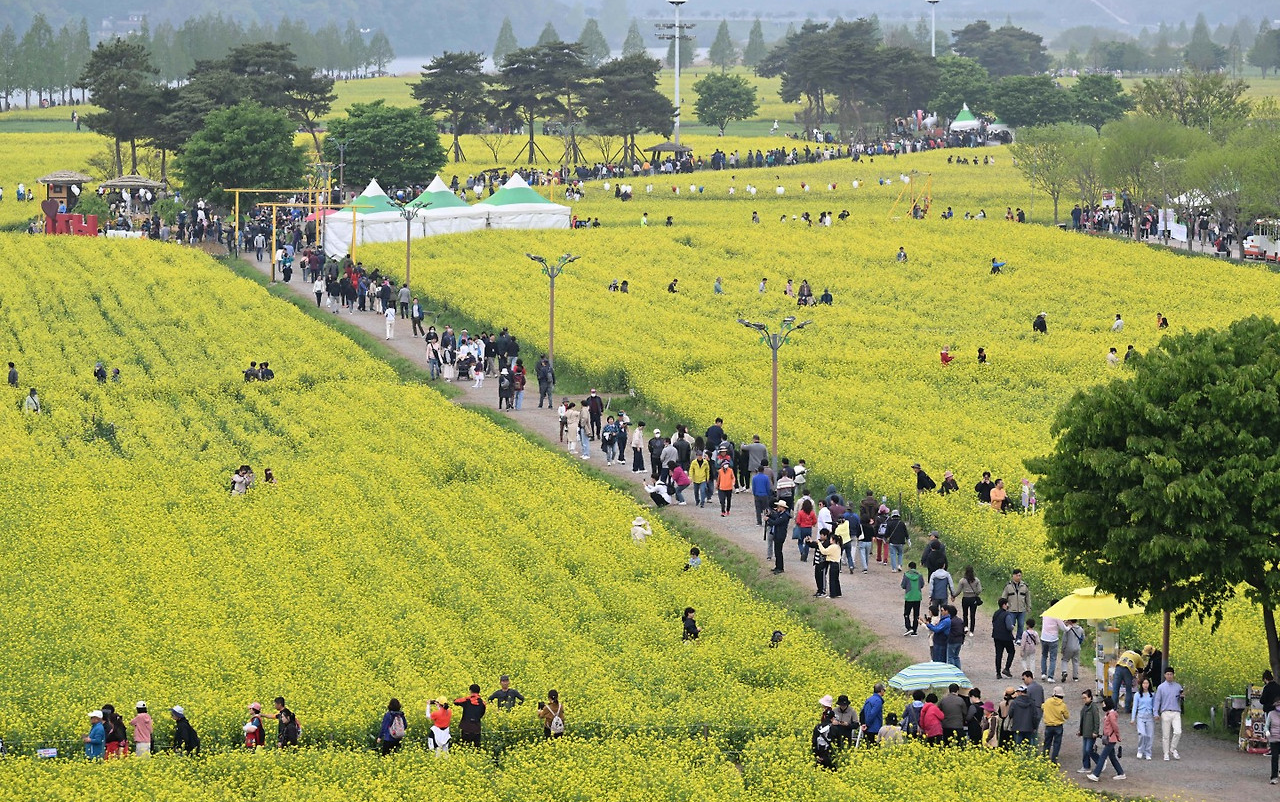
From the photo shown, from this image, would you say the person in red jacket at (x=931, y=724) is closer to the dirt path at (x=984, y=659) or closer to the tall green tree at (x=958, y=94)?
the dirt path at (x=984, y=659)

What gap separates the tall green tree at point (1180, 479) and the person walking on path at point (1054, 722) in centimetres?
252

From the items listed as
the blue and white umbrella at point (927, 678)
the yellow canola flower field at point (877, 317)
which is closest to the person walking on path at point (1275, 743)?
the yellow canola flower field at point (877, 317)

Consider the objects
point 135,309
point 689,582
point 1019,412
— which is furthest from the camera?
point 135,309

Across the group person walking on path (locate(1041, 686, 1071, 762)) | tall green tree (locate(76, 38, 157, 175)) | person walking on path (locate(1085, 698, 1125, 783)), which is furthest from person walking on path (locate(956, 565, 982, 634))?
tall green tree (locate(76, 38, 157, 175))

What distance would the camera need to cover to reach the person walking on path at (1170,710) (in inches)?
1038

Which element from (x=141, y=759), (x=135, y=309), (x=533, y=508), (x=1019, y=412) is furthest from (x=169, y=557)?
(x=135, y=309)

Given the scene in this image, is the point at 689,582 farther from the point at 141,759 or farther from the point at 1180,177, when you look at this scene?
the point at 1180,177

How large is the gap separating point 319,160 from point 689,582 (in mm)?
78585

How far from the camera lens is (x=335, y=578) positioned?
112ft

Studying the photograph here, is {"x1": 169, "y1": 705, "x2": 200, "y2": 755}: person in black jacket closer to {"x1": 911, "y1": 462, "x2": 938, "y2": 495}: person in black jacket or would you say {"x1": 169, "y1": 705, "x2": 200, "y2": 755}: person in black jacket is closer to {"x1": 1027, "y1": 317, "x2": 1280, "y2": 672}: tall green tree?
{"x1": 1027, "y1": 317, "x2": 1280, "y2": 672}: tall green tree

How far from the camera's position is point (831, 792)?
2409cm

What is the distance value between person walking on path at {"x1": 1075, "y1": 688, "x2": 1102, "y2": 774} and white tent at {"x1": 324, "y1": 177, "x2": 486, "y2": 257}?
52.8 meters

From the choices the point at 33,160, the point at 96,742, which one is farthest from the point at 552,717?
the point at 33,160

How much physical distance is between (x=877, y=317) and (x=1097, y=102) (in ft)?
268
